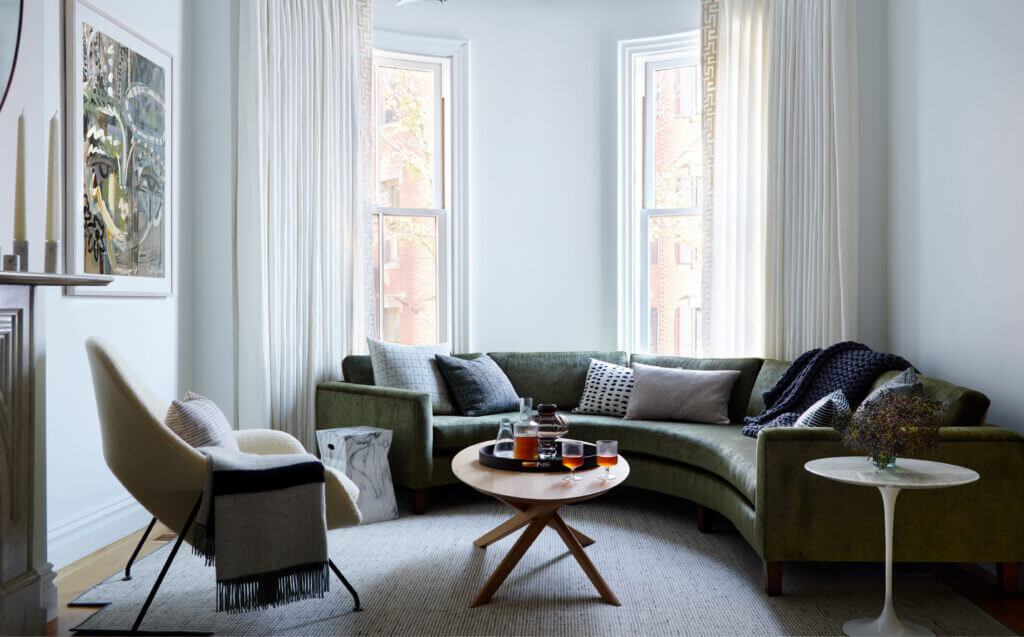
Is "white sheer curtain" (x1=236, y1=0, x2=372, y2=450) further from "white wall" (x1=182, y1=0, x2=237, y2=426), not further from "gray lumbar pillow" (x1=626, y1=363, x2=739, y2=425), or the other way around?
"gray lumbar pillow" (x1=626, y1=363, x2=739, y2=425)

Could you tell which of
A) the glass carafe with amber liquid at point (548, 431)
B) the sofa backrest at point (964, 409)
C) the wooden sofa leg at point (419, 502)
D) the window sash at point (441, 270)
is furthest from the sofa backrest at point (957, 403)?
the window sash at point (441, 270)

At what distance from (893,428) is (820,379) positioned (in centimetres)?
133

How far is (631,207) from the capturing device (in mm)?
4793

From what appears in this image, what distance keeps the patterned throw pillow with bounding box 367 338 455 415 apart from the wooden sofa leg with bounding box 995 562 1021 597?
8.64 ft

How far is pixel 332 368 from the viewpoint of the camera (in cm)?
432

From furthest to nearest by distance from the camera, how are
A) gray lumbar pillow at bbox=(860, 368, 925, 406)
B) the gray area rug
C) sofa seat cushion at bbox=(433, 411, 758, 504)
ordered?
sofa seat cushion at bbox=(433, 411, 758, 504) < gray lumbar pillow at bbox=(860, 368, 925, 406) < the gray area rug

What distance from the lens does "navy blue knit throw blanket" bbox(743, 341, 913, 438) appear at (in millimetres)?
3234

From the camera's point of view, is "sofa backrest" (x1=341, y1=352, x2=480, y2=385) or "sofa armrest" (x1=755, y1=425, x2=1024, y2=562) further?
"sofa backrest" (x1=341, y1=352, x2=480, y2=385)

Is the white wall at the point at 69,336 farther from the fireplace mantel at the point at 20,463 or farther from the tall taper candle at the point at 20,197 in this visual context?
the tall taper candle at the point at 20,197

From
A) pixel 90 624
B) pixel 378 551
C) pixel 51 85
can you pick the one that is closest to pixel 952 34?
pixel 378 551

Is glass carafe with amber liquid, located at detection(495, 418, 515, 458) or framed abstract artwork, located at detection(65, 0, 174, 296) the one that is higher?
framed abstract artwork, located at detection(65, 0, 174, 296)

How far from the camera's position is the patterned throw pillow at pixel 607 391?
4.15 meters

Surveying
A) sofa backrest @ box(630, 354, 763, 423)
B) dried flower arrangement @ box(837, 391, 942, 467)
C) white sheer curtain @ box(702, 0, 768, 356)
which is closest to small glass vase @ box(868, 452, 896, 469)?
dried flower arrangement @ box(837, 391, 942, 467)

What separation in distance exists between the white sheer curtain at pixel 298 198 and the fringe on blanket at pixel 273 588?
179 cm
